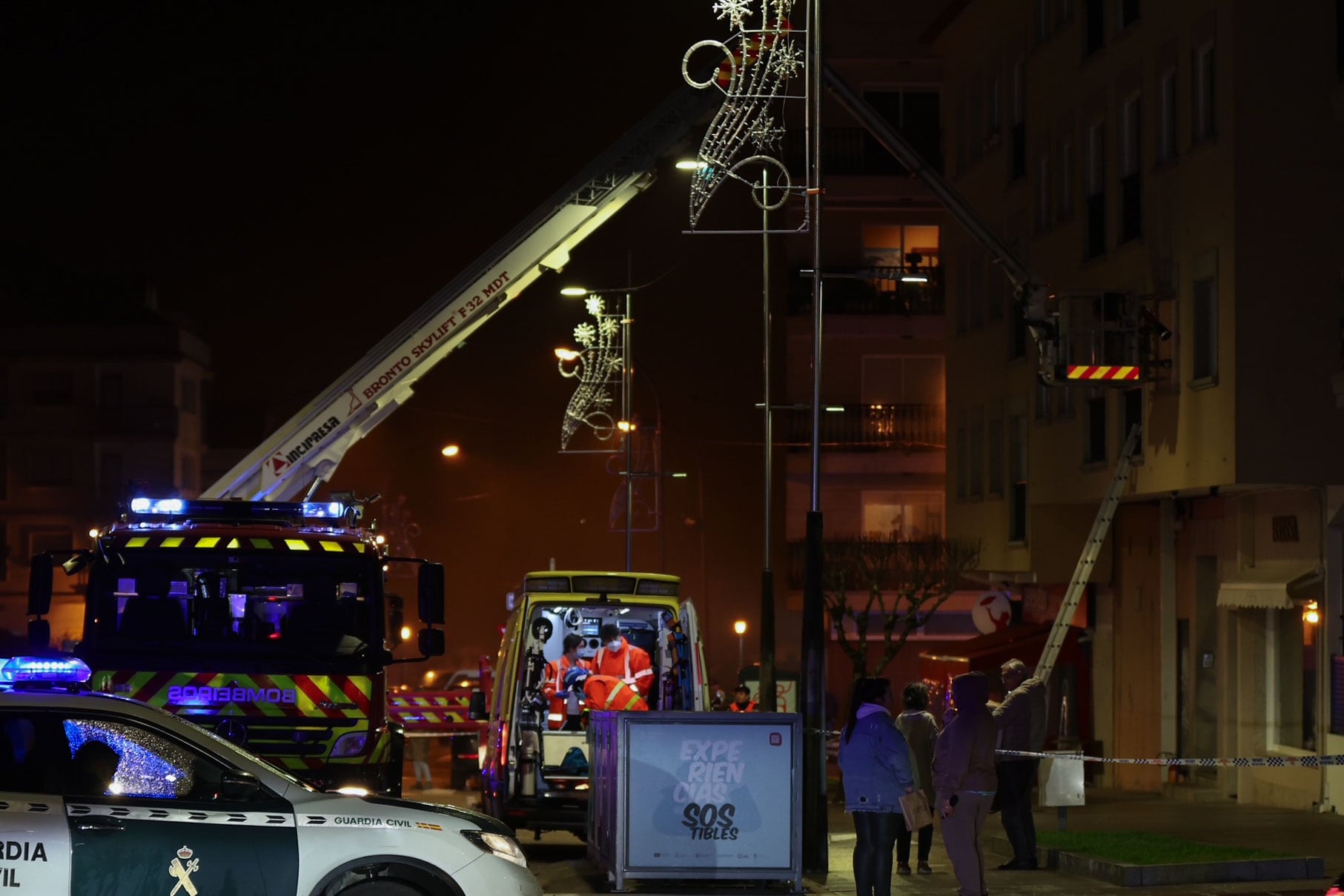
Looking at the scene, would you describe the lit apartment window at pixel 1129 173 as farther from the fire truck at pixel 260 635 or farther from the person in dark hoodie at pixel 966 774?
the fire truck at pixel 260 635

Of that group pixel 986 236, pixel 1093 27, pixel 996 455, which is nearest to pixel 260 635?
pixel 986 236

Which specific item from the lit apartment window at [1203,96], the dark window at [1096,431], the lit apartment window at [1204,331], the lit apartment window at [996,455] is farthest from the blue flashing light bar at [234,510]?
the lit apartment window at [996,455]

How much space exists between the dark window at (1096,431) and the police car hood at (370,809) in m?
19.9

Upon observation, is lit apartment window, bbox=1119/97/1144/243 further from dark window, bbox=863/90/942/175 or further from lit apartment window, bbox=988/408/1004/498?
A: dark window, bbox=863/90/942/175

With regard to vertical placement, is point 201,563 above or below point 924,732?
above

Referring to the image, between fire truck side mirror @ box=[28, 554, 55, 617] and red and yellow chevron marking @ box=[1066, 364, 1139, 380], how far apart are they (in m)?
13.9

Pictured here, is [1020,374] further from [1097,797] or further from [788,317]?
[788,317]

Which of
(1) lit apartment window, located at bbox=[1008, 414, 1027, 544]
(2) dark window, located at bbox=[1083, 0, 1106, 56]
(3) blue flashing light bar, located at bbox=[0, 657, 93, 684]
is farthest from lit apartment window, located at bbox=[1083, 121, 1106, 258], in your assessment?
(3) blue flashing light bar, located at bbox=[0, 657, 93, 684]

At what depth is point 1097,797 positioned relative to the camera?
2819 centimetres

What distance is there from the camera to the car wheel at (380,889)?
1000 centimetres

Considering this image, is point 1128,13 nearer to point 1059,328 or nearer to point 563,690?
point 1059,328

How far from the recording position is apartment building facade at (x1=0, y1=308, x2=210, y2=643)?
76.2 metres

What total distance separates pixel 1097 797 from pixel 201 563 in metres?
15.8

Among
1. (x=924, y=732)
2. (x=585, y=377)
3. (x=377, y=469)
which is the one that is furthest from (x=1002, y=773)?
(x=377, y=469)
